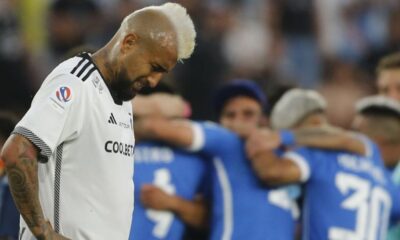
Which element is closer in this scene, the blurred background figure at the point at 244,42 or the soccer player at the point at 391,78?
the soccer player at the point at 391,78

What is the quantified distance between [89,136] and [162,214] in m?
2.31

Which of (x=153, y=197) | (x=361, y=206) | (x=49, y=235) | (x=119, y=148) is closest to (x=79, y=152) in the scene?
(x=119, y=148)

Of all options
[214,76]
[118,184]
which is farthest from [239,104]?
[214,76]

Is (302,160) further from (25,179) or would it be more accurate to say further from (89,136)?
(25,179)

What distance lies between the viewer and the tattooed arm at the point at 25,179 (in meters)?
4.20

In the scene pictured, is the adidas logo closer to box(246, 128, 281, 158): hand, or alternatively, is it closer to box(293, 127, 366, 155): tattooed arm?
box(246, 128, 281, 158): hand

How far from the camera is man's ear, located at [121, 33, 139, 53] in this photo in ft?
14.9

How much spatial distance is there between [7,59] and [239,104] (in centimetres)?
561

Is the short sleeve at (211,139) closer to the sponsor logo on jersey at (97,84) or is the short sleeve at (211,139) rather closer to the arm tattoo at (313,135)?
the arm tattoo at (313,135)

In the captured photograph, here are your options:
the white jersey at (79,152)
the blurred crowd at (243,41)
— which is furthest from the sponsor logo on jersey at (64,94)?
the blurred crowd at (243,41)

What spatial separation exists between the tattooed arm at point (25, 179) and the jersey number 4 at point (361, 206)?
3120 millimetres

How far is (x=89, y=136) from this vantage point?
A: 4.47 meters

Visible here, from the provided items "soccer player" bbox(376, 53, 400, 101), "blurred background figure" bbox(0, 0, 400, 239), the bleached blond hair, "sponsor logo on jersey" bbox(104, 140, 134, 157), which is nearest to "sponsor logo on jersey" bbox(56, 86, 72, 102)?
"sponsor logo on jersey" bbox(104, 140, 134, 157)

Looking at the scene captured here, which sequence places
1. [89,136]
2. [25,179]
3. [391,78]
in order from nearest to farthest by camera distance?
[25,179], [89,136], [391,78]
